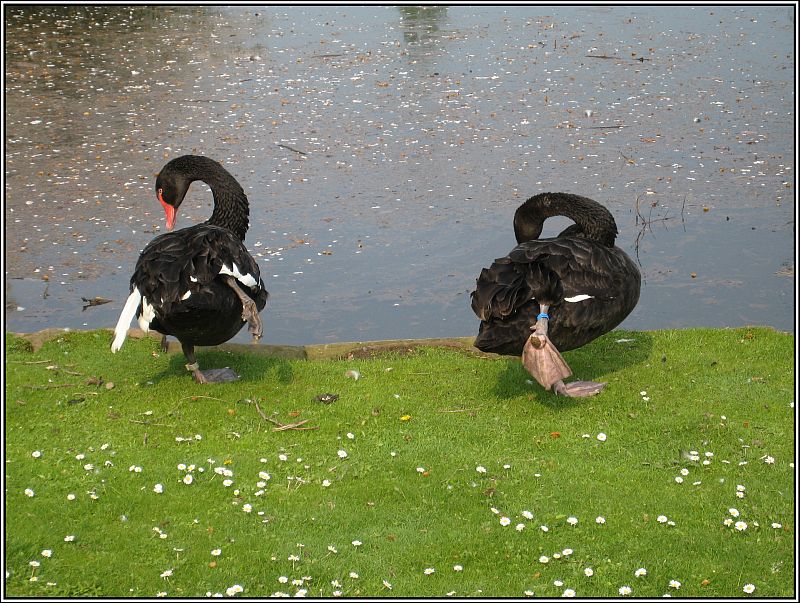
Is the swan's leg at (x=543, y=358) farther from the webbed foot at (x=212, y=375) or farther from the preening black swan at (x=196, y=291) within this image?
the webbed foot at (x=212, y=375)

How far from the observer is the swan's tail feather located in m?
6.44

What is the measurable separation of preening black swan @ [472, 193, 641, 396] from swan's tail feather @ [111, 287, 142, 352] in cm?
210

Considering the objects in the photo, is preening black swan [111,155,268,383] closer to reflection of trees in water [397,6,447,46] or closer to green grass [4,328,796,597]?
green grass [4,328,796,597]

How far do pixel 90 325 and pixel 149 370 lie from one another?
1371 mm

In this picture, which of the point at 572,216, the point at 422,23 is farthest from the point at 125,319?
the point at 422,23

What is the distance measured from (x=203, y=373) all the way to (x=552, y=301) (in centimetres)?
248

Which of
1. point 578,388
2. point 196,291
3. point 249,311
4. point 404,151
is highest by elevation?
point 196,291

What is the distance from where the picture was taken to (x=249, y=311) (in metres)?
6.66

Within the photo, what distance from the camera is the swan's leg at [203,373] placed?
726 cm

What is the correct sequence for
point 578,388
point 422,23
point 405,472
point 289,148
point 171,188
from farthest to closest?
point 422,23 < point 289,148 < point 171,188 < point 578,388 < point 405,472

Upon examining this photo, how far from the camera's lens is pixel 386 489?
18.7ft

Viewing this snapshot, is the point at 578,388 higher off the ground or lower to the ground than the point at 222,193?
lower

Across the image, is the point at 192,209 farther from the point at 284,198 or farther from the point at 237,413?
the point at 237,413

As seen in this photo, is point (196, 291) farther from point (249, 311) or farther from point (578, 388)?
point (578, 388)
